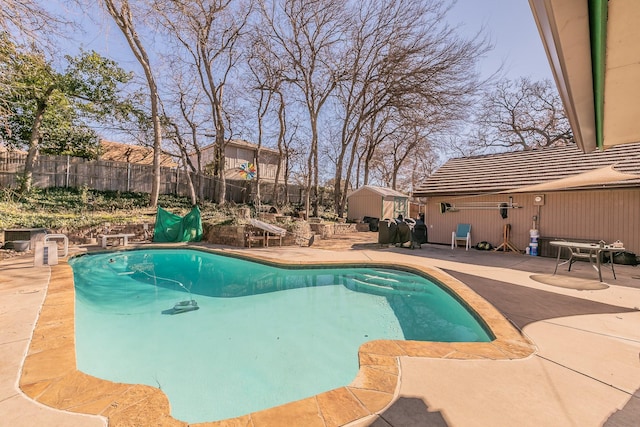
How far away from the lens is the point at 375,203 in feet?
57.6

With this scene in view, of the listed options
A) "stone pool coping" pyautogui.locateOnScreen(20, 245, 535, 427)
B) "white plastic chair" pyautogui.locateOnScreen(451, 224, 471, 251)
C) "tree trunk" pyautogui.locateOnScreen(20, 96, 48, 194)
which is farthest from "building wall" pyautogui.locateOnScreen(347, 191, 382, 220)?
"tree trunk" pyautogui.locateOnScreen(20, 96, 48, 194)

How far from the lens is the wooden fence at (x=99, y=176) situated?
1288 centimetres

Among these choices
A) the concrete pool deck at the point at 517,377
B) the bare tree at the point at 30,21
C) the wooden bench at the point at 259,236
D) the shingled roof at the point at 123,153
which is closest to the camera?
the concrete pool deck at the point at 517,377

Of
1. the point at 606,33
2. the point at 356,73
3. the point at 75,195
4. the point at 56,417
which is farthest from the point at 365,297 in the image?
the point at 75,195

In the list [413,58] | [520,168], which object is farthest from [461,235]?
[413,58]

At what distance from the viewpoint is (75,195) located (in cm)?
1341

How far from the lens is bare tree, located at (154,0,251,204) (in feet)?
38.2

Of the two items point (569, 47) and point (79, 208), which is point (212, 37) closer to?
point (79, 208)

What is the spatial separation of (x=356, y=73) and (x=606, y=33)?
13.8 metres

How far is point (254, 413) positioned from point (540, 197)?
10.2 metres

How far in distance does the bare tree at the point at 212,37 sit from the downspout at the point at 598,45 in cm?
1212

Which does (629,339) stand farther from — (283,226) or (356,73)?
(356,73)

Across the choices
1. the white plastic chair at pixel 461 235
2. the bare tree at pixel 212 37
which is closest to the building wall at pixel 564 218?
the white plastic chair at pixel 461 235

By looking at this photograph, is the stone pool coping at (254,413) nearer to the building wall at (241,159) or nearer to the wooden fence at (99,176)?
the wooden fence at (99,176)
